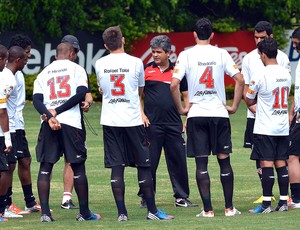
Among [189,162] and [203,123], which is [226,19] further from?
[203,123]

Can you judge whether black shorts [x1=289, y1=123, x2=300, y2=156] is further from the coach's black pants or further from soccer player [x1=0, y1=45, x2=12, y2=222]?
soccer player [x1=0, y1=45, x2=12, y2=222]

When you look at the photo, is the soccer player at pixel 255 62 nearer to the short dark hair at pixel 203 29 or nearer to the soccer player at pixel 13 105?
the short dark hair at pixel 203 29

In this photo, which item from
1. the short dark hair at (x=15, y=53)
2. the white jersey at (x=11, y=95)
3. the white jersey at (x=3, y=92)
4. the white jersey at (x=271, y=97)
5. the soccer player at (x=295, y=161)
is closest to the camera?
the white jersey at (x=3, y=92)

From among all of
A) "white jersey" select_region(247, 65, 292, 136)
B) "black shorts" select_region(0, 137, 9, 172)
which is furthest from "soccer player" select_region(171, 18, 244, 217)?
"black shorts" select_region(0, 137, 9, 172)

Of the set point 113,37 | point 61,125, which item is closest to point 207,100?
point 113,37

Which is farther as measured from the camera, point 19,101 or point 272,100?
point 19,101

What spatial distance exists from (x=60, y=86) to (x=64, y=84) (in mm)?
51

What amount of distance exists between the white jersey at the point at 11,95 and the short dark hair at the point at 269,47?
9.47ft

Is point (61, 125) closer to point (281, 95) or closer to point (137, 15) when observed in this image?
point (281, 95)

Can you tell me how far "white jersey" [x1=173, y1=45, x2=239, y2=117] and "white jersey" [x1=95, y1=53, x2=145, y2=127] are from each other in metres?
0.55

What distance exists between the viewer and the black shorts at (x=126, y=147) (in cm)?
1256

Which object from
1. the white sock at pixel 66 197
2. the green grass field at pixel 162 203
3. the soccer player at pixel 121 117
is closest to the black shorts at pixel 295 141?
the green grass field at pixel 162 203

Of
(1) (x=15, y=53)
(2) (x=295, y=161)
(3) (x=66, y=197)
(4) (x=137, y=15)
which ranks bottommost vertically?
(3) (x=66, y=197)

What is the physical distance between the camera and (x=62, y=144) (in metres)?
12.7
